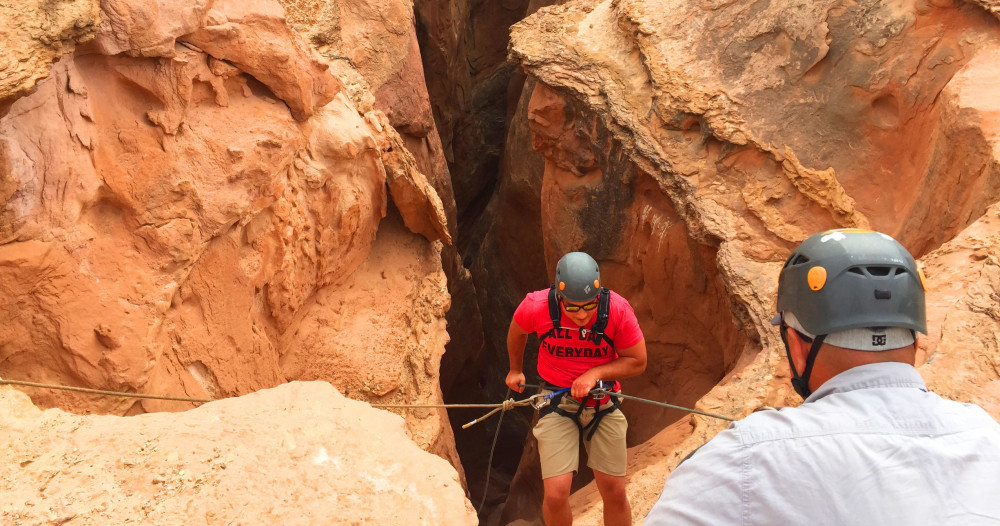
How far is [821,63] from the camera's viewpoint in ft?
20.6

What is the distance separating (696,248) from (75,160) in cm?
455

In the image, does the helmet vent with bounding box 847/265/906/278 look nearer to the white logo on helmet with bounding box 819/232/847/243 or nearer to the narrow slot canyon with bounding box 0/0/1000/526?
the white logo on helmet with bounding box 819/232/847/243

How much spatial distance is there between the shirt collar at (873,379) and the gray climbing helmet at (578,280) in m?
2.46

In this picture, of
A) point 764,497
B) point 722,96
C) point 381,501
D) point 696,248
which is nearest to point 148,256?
point 381,501

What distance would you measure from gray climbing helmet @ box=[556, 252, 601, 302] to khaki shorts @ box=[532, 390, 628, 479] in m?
0.67

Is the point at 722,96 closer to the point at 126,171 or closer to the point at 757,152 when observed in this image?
the point at 757,152

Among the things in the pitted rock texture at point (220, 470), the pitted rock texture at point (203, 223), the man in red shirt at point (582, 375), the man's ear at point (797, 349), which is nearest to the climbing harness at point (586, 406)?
the man in red shirt at point (582, 375)

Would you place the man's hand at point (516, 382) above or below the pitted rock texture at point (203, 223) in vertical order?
below

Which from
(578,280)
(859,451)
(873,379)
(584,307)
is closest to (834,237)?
(873,379)

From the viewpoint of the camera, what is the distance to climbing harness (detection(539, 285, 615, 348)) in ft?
13.6

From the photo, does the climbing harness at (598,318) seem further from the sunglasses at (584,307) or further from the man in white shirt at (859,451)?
the man in white shirt at (859,451)

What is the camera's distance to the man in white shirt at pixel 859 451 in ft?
4.14

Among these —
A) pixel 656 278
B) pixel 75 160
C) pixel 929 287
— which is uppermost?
pixel 75 160

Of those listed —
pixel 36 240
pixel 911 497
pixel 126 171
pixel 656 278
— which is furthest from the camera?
pixel 656 278
